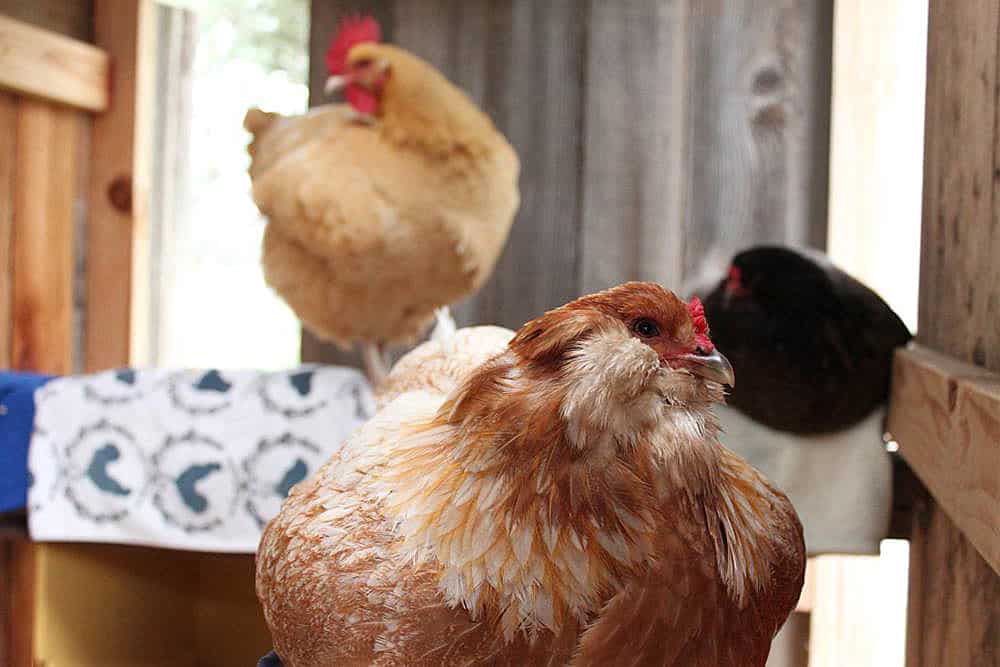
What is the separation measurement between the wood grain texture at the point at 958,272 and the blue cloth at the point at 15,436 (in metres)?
1.97

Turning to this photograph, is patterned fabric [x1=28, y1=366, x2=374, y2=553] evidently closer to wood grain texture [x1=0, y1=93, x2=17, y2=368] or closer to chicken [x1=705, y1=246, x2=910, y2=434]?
wood grain texture [x1=0, y1=93, x2=17, y2=368]

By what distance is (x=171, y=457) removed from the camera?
2213 millimetres

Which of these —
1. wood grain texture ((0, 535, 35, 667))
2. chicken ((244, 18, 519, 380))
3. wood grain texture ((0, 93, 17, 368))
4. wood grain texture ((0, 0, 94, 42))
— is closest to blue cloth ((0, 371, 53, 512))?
wood grain texture ((0, 535, 35, 667))

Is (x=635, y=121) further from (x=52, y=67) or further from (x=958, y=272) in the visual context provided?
(x=52, y=67)

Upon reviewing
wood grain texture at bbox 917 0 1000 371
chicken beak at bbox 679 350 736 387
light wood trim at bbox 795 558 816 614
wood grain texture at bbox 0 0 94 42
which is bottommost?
light wood trim at bbox 795 558 816 614

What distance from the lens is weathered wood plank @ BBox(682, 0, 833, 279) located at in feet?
7.79

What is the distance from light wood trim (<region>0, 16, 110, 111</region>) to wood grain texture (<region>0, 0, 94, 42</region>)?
78mm

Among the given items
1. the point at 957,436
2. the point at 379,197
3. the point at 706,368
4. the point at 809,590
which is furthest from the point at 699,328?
the point at 809,590

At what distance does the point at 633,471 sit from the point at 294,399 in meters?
1.58

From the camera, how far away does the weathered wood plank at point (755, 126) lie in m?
2.38

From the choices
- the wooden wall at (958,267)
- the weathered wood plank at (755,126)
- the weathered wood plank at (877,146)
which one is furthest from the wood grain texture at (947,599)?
the weathered wood plank at (755,126)

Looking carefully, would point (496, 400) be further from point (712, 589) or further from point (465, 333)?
point (465, 333)

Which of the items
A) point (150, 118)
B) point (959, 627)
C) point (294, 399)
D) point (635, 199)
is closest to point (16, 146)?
point (150, 118)

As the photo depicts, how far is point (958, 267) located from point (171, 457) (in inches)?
69.4
